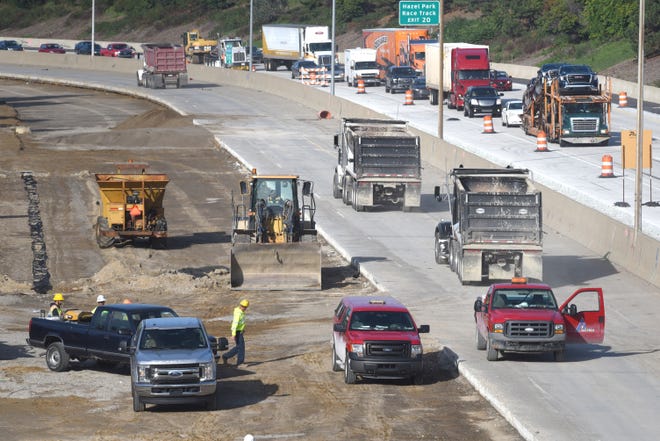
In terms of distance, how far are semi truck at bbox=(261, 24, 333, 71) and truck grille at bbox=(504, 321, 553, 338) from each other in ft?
267

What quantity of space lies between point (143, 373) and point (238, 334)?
4.01 metres

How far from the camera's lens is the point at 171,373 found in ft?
71.2

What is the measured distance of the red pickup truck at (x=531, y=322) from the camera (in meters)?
25.3

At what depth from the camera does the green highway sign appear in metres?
88.0

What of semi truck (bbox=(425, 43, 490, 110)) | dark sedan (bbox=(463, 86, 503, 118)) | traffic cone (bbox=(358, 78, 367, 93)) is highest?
semi truck (bbox=(425, 43, 490, 110))

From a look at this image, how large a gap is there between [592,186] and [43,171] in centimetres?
2356

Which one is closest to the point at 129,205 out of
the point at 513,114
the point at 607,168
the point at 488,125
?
the point at 607,168

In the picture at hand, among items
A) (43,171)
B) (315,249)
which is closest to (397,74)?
(43,171)

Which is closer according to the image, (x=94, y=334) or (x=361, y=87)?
(x=94, y=334)

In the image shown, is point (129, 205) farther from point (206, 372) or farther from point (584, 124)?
point (584, 124)

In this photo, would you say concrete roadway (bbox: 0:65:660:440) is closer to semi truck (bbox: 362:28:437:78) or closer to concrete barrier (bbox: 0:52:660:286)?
concrete barrier (bbox: 0:52:660:286)

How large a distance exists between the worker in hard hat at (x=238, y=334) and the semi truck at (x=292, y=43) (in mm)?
80836

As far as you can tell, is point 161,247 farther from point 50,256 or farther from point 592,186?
point 592,186

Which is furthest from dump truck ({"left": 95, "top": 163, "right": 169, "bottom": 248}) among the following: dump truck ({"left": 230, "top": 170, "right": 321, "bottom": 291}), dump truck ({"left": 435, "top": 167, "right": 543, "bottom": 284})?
dump truck ({"left": 435, "top": 167, "right": 543, "bottom": 284})
